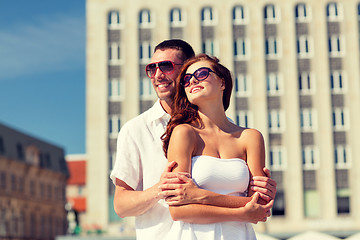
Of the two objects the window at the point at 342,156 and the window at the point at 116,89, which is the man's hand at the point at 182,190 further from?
the window at the point at 116,89

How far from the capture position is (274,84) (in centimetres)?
5034

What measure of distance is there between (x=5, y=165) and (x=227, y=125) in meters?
62.8

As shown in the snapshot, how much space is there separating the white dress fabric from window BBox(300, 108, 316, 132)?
46.5 meters

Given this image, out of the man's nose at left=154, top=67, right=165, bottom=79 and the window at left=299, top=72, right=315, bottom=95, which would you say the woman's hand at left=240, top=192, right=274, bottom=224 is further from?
the window at left=299, top=72, right=315, bottom=95

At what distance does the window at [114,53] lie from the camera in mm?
51188

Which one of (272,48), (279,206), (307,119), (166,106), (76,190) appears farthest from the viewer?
(76,190)

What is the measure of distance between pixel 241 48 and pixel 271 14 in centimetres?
359

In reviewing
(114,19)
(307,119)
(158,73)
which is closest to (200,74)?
(158,73)

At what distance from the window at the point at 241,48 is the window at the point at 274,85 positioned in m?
2.60

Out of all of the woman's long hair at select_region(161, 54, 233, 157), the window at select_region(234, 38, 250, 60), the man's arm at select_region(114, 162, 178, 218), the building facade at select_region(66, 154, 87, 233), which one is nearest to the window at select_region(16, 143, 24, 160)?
the building facade at select_region(66, 154, 87, 233)

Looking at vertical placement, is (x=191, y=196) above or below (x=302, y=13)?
below

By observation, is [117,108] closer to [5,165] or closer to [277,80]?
[277,80]

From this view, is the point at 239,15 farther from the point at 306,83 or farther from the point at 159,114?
the point at 159,114

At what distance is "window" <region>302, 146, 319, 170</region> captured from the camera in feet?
161
